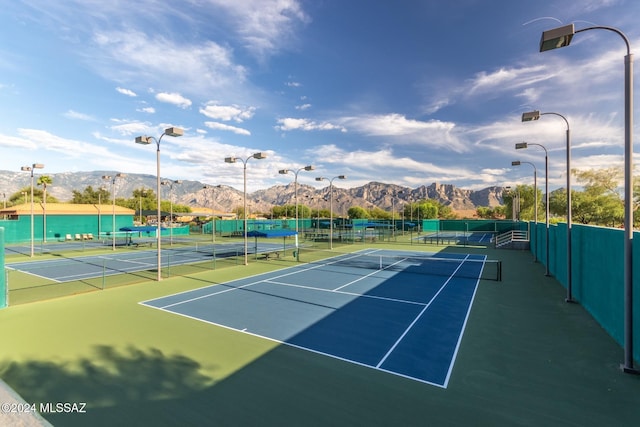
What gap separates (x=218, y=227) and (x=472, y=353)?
6605 centimetres

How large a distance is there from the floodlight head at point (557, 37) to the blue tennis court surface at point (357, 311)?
332 inches

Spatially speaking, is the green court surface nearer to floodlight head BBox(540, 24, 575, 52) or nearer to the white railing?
floodlight head BBox(540, 24, 575, 52)

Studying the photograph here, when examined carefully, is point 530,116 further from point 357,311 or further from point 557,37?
point 357,311

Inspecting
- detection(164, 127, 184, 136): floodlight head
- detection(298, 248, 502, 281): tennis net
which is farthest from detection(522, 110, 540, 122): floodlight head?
detection(164, 127, 184, 136): floodlight head

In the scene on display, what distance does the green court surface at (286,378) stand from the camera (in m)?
6.08

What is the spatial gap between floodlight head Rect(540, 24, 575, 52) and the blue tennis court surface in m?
8.43

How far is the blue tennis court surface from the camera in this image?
886cm

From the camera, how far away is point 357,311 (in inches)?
500

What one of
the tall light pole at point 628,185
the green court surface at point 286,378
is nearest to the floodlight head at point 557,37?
the tall light pole at point 628,185

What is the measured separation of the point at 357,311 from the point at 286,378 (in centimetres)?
572

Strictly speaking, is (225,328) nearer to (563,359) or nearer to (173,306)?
(173,306)

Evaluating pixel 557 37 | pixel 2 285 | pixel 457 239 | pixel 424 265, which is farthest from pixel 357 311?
pixel 457 239

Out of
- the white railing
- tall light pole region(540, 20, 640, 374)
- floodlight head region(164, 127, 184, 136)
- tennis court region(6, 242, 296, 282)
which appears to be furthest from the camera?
the white railing

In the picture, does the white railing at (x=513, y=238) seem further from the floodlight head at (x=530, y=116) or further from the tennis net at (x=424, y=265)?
the floodlight head at (x=530, y=116)
